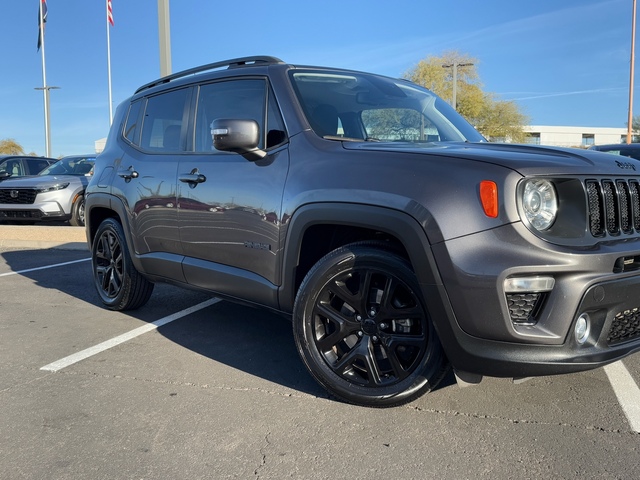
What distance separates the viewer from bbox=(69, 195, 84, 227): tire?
443 inches

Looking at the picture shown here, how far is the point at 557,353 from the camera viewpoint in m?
2.43

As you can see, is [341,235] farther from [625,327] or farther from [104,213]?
[104,213]

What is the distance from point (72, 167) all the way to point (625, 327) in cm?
1178

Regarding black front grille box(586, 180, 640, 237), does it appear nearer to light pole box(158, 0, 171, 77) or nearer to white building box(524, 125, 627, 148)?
light pole box(158, 0, 171, 77)

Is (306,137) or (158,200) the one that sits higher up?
(306,137)

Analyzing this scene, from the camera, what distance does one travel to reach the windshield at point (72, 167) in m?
12.0

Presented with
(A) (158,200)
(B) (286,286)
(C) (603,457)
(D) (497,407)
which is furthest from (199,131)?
A: (C) (603,457)

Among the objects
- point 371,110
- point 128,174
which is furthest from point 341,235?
point 128,174

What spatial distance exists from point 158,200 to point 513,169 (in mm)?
2708

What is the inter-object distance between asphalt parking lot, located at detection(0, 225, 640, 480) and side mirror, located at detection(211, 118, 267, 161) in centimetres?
140

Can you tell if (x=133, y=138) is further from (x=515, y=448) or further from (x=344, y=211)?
(x=515, y=448)

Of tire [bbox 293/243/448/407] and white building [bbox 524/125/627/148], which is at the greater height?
white building [bbox 524/125/627/148]

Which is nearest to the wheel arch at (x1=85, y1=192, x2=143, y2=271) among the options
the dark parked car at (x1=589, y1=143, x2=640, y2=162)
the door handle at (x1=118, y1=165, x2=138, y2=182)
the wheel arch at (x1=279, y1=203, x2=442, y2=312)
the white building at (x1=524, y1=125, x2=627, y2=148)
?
the door handle at (x1=118, y1=165, x2=138, y2=182)

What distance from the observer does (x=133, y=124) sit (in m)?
4.97
